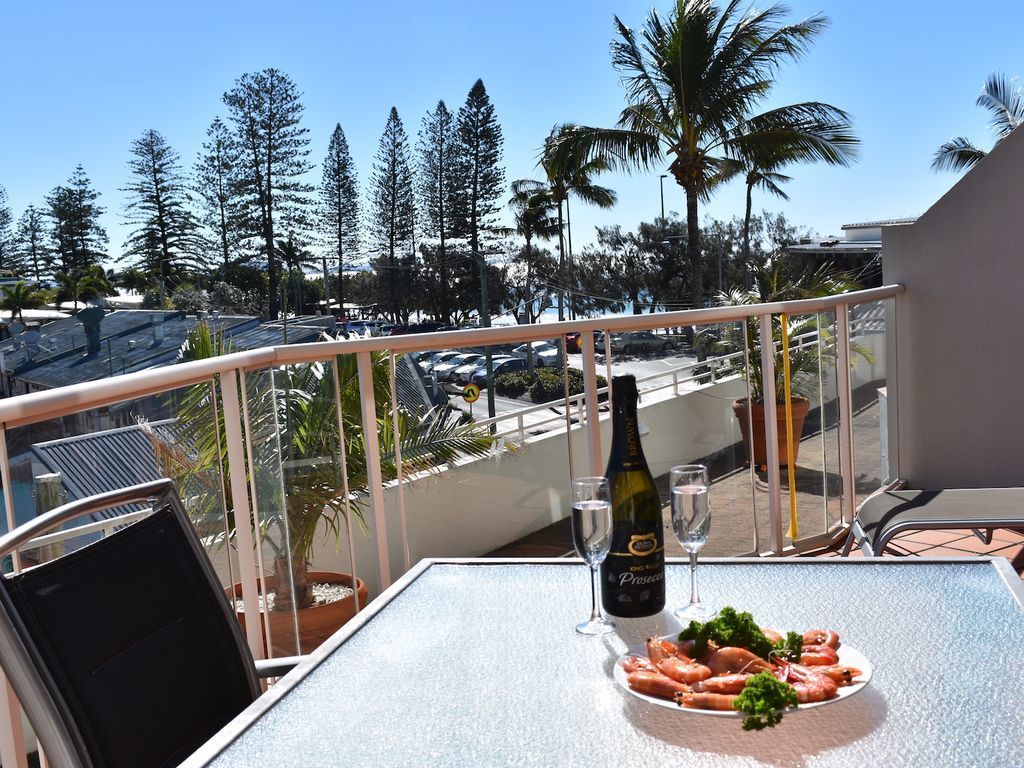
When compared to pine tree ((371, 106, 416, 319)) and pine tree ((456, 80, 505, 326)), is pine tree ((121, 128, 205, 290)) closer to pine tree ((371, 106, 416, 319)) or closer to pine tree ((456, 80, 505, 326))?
pine tree ((371, 106, 416, 319))

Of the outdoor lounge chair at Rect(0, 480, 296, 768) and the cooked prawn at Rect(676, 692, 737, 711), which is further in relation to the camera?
the outdoor lounge chair at Rect(0, 480, 296, 768)

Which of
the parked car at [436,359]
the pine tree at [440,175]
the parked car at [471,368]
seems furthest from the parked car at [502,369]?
the pine tree at [440,175]

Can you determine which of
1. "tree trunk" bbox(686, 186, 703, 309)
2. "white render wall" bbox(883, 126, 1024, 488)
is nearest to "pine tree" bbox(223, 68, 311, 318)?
"tree trunk" bbox(686, 186, 703, 309)

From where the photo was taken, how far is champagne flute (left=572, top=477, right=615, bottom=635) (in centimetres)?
107

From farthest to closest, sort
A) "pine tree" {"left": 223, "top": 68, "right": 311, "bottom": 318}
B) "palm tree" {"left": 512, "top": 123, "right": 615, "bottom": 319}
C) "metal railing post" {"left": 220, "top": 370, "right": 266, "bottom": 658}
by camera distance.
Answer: "pine tree" {"left": 223, "top": 68, "right": 311, "bottom": 318} → "palm tree" {"left": 512, "top": 123, "right": 615, "bottom": 319} → "metal railing post" {"left": 220, "top": 370, "right": 266, "bottom": 658}

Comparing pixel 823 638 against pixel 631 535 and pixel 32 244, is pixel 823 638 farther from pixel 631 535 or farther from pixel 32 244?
pixel 32 244

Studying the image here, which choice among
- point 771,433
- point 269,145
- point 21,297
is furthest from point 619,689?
point 21,297

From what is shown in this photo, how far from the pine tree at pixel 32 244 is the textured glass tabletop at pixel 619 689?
41.0 m

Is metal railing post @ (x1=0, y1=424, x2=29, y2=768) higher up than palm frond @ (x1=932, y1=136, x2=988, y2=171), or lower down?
lower down

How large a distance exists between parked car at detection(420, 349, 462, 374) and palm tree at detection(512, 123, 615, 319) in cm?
1722

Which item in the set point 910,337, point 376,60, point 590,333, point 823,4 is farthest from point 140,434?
point 376,60

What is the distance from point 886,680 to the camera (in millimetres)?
916

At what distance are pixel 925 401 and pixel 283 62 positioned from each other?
33.8 metres

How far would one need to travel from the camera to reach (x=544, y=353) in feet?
9.01
